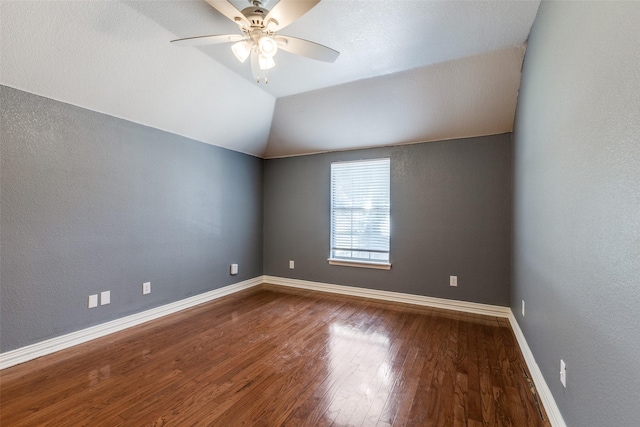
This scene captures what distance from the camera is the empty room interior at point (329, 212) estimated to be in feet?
4.21

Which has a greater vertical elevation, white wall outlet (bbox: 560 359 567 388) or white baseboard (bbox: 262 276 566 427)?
white wall outlet (bbox: 560 359 567 388)

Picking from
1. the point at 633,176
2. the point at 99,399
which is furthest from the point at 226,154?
the point at 633,176

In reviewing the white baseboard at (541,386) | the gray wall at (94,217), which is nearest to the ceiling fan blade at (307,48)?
the gray wall at (94,217)

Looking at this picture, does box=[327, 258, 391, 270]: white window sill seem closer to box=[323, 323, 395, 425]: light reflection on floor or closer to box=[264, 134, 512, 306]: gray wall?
box=[264, 134, 512, 306]: gray wall

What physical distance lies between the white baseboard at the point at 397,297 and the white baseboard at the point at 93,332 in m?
1.15

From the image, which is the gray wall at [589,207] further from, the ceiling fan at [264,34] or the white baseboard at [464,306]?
the ceiling fan at [264,34]

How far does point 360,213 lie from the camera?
4.23m

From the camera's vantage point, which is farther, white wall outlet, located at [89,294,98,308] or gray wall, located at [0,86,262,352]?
white wall outlet, located at [89,294,98,308]

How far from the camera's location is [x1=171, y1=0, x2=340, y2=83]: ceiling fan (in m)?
1.58

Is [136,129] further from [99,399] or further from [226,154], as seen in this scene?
[99,399]

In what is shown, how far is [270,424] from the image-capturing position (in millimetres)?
1606

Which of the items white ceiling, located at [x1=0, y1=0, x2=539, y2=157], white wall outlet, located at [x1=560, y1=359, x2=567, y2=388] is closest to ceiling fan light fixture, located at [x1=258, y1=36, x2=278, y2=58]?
white ceiling, located at [x1=0, y1=0, x2=539, y2=157]

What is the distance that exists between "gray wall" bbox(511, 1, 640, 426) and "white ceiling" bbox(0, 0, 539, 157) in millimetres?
713

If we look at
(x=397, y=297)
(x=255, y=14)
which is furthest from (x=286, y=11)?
(x=397, y=297)
